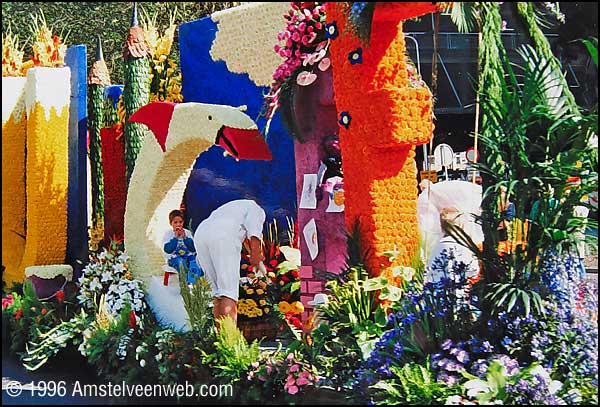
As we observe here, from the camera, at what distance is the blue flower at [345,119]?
5.63 metres

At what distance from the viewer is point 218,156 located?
8.68 m

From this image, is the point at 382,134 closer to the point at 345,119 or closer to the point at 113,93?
the point at 345,119

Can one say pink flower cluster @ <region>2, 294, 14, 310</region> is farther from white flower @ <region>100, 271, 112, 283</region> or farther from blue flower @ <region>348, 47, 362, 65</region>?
blue flower @ <region>348, 47, 362, 65</region>

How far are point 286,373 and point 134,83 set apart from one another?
13.0ft

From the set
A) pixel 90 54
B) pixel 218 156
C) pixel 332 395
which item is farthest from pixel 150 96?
pixel 90 54

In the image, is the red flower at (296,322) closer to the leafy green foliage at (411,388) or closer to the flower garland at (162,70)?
the leafy green foliage at (411,388)

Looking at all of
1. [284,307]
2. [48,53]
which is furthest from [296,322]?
[48,53]

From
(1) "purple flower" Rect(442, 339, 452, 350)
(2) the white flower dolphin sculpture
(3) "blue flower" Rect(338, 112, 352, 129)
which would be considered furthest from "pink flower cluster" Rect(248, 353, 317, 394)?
(2) the white flower dolphin sculpture

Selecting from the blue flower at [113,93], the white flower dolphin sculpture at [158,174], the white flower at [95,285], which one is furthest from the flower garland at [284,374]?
the blue flower at [113,93]

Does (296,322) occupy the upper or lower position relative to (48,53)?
lower

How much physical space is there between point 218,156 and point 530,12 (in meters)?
4.29

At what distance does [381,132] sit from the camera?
540 centimetres

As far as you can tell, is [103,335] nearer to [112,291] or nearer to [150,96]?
[112,291]

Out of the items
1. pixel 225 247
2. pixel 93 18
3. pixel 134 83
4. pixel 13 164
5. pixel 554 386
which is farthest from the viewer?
pixel 93 18
